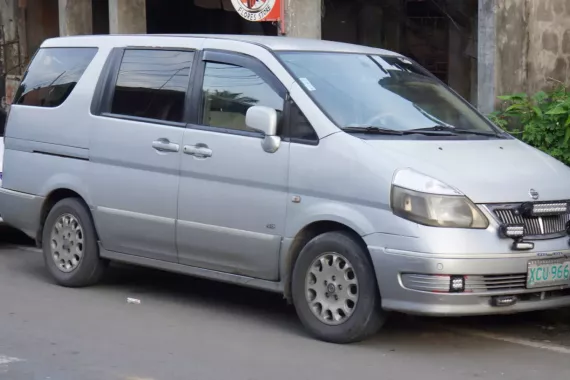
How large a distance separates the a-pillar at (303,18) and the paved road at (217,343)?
4.51 meters

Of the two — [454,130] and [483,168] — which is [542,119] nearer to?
[454,130]

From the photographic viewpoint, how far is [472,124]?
7.99 meters

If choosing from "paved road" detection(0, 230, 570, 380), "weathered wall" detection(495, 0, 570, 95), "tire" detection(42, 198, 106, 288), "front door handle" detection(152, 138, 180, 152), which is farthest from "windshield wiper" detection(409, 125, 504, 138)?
"weathered wall" detection(495, 0, 570, 95)

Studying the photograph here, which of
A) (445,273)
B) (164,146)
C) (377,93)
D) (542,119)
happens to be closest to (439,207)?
(445,273)

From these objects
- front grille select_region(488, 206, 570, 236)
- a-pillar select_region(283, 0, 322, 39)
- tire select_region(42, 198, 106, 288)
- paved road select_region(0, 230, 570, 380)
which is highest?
a-pillar select_region(283, 0, 322, 39)

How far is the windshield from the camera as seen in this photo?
745 centimetres

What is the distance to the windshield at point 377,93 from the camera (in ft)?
24.4

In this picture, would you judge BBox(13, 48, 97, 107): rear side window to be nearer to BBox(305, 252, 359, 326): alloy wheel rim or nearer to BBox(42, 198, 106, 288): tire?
BBox(42, 198, 106, 288): tire

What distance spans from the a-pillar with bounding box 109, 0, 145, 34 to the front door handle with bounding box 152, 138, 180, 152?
7954 millimetres

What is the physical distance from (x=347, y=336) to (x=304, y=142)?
4.38ft

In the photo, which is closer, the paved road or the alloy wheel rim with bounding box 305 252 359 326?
the paved road

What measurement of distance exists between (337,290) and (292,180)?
0.81 m

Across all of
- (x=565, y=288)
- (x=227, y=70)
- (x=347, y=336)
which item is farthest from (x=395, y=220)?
(x=227, y=70)

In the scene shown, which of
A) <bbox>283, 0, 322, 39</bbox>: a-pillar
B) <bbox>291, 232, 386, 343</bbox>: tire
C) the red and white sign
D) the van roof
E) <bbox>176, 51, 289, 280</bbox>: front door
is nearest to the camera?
<bbox>291, 232, 386, 343</bbox>: tire
